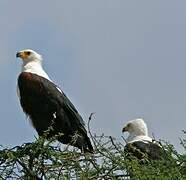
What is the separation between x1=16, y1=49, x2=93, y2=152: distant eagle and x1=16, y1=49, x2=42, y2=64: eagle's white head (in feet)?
2.24

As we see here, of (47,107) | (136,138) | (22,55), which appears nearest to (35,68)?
(22,55)

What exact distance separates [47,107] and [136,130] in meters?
2.63

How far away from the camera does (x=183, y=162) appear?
5.75 meters

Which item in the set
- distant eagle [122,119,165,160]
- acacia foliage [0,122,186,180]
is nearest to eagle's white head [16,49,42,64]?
distant eagle [122,119,165,160]

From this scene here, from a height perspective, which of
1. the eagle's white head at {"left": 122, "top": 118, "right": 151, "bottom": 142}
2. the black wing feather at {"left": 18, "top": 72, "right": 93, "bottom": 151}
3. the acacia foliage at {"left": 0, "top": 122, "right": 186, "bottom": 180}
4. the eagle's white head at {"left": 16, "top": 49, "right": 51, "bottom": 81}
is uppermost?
the eagle's white head at {"left": 16, "top": 49, "right": 51, "bottom": 81}

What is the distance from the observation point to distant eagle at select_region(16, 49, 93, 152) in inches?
350

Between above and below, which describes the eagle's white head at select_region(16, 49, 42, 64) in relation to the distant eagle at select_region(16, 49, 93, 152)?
above

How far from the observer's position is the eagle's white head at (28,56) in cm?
1031

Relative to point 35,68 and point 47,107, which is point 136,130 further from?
point 47,107

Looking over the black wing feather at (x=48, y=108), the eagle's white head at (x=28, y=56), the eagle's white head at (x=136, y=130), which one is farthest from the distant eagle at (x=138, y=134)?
the eagle's white head at (x=28, y=56)

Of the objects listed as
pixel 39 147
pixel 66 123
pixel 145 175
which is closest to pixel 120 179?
pixel 145 175

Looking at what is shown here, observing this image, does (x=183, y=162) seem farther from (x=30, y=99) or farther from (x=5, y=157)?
(x=30, y=99)

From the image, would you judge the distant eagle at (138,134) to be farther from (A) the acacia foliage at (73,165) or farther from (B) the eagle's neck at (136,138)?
(A) the acacia foliage at (73,165)

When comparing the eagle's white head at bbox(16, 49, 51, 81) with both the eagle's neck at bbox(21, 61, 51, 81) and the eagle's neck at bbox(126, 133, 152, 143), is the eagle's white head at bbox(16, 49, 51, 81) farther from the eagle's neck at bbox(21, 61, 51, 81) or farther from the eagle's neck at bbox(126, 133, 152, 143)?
the eagle's neck at bbox(126, 133, 152, 143)
